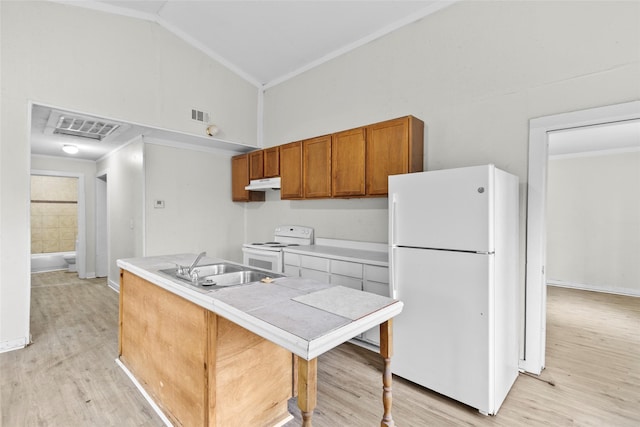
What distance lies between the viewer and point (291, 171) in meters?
4.02

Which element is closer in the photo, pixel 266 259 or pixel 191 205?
pixel 266 259

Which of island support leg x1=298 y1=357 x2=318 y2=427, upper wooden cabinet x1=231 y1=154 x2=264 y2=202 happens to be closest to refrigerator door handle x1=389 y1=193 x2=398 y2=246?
island support leg x1=298 y1=357 x2=318 y2=427

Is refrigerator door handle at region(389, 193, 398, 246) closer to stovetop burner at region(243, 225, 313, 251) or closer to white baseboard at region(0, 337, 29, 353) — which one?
stovetop burner at region(243, 225, 313, 251)

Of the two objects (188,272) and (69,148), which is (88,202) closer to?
(69,148)

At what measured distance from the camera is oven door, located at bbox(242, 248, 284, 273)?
3.71m

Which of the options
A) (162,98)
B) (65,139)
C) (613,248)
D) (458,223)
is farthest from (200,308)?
(613,248)

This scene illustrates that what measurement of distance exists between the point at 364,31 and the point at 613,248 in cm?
525

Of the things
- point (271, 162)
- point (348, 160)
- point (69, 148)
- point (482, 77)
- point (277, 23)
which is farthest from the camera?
point (69, 148)

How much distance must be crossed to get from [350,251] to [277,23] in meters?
2.71

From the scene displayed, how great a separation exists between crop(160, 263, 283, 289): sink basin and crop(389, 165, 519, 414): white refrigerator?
1.04m

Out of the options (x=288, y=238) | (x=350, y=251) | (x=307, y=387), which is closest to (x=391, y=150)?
(x=350, y=251)

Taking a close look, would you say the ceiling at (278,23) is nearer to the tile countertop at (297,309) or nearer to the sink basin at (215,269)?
the sink basin at (215,269)

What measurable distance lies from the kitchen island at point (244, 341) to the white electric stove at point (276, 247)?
65.6 inches

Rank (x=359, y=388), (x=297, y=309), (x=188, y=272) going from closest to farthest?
(x=297, y=309)
(x=188, y=272)
(x=359, y=388)
